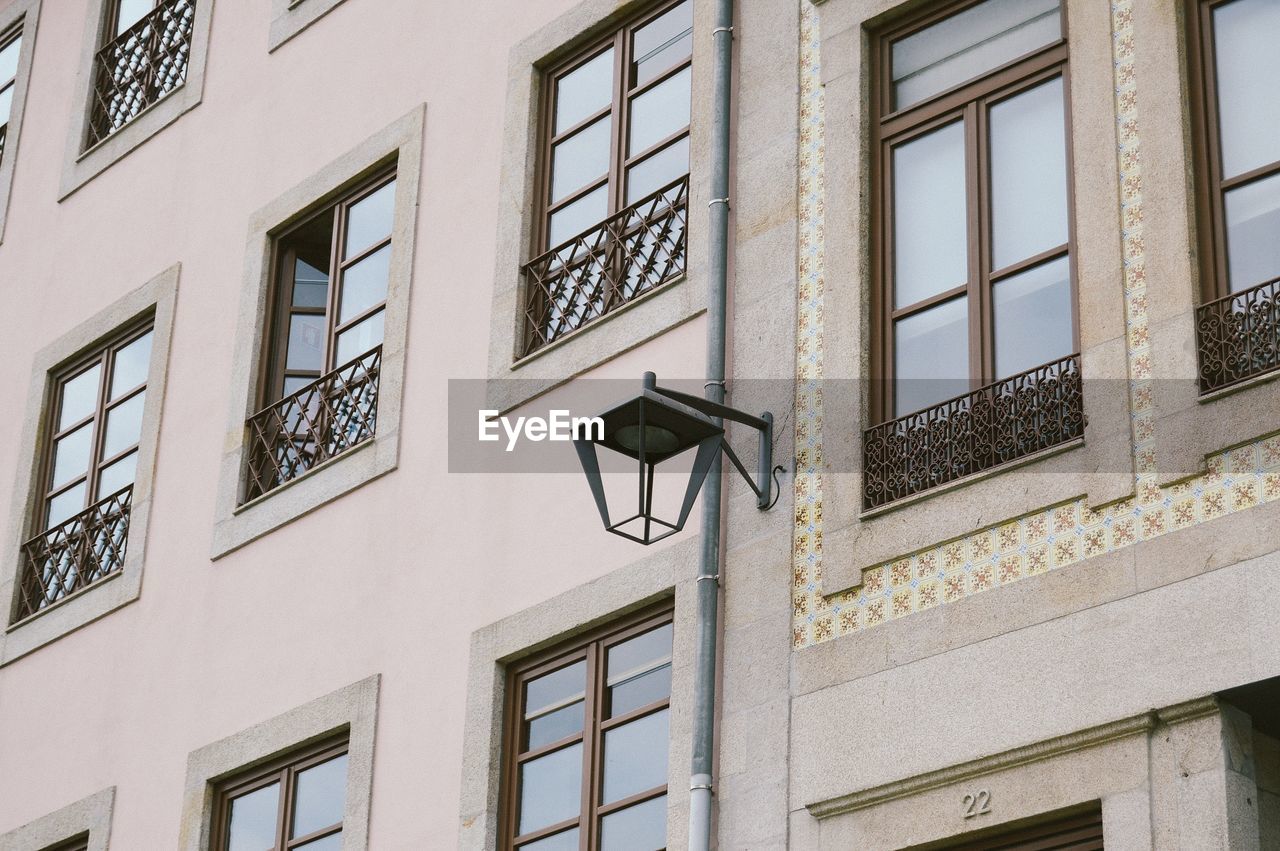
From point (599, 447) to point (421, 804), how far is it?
5.75 ft

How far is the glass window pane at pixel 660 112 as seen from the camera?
11.5m

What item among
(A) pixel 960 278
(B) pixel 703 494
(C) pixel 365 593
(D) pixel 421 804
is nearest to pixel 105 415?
(C) pixel 365 593

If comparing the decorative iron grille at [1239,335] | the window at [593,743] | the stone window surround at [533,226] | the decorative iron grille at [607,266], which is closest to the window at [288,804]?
the window at [593,743]

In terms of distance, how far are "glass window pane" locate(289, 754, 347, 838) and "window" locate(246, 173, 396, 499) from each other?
1621 mm

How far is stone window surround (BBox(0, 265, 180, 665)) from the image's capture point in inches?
539

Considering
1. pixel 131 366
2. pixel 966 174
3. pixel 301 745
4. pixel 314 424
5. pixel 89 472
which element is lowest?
pixel 301 745

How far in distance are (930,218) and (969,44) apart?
74 centimetres

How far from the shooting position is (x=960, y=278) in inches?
389

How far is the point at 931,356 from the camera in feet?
32.2

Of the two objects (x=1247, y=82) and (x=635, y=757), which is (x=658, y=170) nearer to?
(x=635, y=757)

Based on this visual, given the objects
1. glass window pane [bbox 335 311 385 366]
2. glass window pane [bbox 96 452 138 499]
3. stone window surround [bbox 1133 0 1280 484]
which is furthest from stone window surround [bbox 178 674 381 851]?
stone window surround [bbox 1133 0 1280 484]

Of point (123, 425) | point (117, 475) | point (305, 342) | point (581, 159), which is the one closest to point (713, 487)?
point (581, 159)

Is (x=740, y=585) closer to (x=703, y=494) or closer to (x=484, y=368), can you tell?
(x=703, y=494)

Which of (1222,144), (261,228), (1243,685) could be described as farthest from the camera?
(261,228)
